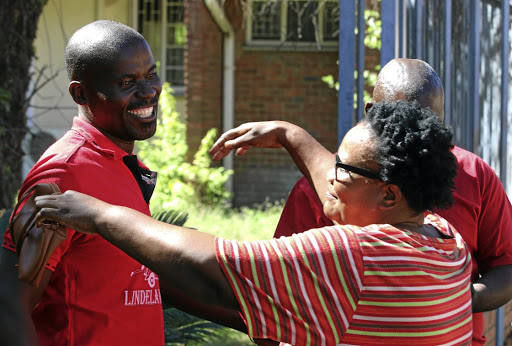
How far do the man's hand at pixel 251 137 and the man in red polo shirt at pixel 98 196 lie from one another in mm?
409

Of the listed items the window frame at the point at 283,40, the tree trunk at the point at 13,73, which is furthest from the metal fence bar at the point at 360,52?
the window frame at the point at 283,40

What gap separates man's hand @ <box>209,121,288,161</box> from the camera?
2.69m

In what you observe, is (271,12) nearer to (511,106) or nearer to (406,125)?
(511,106)

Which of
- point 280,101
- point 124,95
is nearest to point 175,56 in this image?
point 280,101

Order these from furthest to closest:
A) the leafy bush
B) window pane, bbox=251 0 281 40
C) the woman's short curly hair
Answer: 1. window pane, bbox=251 0 281 40
2. the leafy bush
3. the woman's short curly hair

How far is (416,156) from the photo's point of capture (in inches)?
71.6

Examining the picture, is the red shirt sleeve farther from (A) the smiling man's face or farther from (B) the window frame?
(B) the window frame

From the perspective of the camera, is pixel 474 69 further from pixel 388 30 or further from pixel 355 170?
pixel 355 170

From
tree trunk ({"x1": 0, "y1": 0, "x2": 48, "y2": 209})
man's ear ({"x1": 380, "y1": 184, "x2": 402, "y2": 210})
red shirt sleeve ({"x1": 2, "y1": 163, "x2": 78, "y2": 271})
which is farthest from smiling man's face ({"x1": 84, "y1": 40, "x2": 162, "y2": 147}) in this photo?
tree trunk ({"x1": 0, "y1": 0, "x2": 48, "y2": 209})

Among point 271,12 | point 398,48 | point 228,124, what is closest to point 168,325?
point 398,48

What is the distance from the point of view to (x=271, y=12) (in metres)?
11.3

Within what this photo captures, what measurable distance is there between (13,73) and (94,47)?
4.62m

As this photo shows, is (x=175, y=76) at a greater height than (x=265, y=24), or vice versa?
(x=265, y=24)

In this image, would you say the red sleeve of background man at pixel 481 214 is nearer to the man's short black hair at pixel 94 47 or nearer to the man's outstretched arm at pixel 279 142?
the man's outstretched arm at pixel 279 142
